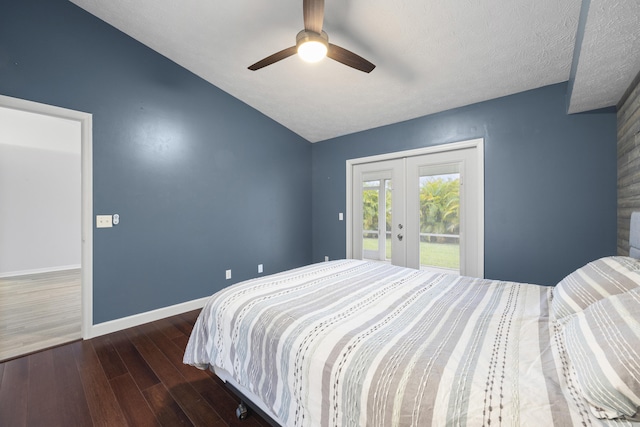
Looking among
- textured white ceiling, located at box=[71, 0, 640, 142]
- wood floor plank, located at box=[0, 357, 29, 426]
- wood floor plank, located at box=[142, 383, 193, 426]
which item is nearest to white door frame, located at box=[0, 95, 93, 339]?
wood floor plank, located at box=[0, 357, 29, 426]

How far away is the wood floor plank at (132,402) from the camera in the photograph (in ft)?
5.14

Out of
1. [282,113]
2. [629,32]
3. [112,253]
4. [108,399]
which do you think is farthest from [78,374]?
[629,32]

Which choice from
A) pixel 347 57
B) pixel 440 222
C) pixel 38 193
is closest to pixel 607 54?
pixel 347 57

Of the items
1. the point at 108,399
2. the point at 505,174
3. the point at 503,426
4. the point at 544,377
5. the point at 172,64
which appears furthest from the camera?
the point at 172,64

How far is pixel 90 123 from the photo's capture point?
101 inches

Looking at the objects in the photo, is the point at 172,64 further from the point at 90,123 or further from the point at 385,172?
the point at 385,172

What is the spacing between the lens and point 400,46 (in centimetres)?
234

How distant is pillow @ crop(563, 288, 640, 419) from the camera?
690 mm

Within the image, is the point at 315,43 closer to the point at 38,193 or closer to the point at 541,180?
the point at 541,180

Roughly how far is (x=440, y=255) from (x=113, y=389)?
348cm

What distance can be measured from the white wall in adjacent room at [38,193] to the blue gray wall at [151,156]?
2.50 meters

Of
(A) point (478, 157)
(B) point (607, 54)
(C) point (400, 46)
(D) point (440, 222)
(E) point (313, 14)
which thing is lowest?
(D) point (440, 222)

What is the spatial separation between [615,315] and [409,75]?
254 cm

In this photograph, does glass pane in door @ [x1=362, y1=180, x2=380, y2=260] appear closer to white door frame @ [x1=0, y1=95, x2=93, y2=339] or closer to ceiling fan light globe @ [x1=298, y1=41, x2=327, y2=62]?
ceiling fan light globe @ [x1=298, y1=41, x2=327, y2=62]
